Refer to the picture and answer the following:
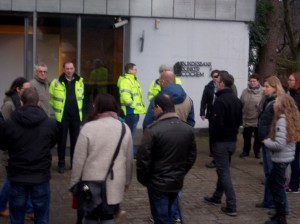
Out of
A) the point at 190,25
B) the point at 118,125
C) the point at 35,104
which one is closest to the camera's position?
the point at 118,125

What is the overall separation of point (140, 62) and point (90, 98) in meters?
1.45

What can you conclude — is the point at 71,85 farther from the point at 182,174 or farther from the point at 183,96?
the point at 182,174

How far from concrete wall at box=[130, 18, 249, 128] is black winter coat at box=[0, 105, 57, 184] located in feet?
26.9

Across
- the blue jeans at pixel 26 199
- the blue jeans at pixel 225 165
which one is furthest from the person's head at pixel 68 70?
the blue jeans at pixel 26 199

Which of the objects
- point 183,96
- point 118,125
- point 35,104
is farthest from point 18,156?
point 183,96

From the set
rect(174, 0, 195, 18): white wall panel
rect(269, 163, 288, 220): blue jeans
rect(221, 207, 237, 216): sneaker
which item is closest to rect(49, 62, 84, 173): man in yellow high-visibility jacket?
rect(221, 207, 237, 216): sneaker

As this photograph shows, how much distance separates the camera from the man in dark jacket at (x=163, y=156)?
6168 mm

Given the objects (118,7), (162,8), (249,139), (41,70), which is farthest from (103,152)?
(162,8)

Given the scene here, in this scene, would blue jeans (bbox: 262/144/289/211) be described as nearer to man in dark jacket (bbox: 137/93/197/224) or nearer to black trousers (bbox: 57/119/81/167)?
man in dark jacket (bbox: 137/93/197/224)

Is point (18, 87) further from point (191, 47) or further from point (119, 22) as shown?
point (191, 47)

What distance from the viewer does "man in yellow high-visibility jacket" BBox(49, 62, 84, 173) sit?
407 inches

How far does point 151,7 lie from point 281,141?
7.74 metres

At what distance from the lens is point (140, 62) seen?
578 inches

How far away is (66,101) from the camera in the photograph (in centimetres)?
1041
